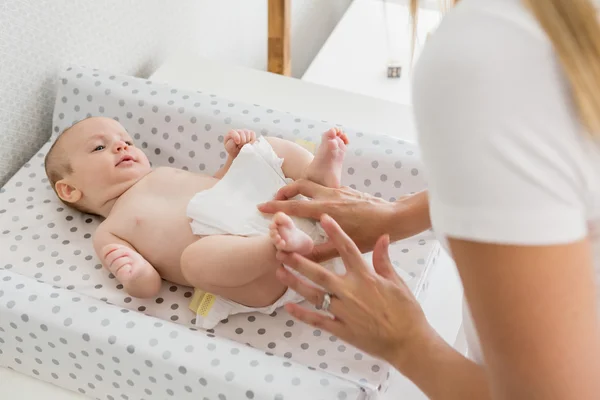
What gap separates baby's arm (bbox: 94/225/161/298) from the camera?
1.09 m

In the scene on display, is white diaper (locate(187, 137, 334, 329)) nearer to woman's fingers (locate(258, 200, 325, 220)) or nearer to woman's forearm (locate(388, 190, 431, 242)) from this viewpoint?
woman's fingers (locate(258, 200, 325, 220))

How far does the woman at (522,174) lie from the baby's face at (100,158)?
2.90ft

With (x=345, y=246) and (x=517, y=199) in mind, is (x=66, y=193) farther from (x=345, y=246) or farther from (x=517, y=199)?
(x=517, y=199)

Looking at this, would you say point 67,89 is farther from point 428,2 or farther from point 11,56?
point 428,2

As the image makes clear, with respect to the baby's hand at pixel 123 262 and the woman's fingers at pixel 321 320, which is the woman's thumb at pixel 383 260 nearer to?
the woman's fingers at pixel 321 320

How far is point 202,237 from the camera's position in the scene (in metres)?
1.14

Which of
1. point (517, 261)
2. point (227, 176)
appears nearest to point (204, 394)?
point (227, 176)

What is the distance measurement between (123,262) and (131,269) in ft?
0.07

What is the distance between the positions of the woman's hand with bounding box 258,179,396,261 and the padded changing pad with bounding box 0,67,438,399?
0.16 metres

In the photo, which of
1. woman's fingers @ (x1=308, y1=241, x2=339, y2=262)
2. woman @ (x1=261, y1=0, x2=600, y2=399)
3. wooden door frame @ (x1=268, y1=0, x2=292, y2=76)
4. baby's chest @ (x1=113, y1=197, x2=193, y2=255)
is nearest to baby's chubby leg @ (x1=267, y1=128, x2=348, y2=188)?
woman's fingers @ (x1=308, y1=241, x2=339, y2=262)

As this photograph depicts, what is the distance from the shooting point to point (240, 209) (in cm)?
115

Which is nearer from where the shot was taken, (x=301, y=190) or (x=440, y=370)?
(x=440, y=370)

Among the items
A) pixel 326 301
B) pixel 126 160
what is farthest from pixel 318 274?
pixel 126 160

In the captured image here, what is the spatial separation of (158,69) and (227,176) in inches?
21.2
